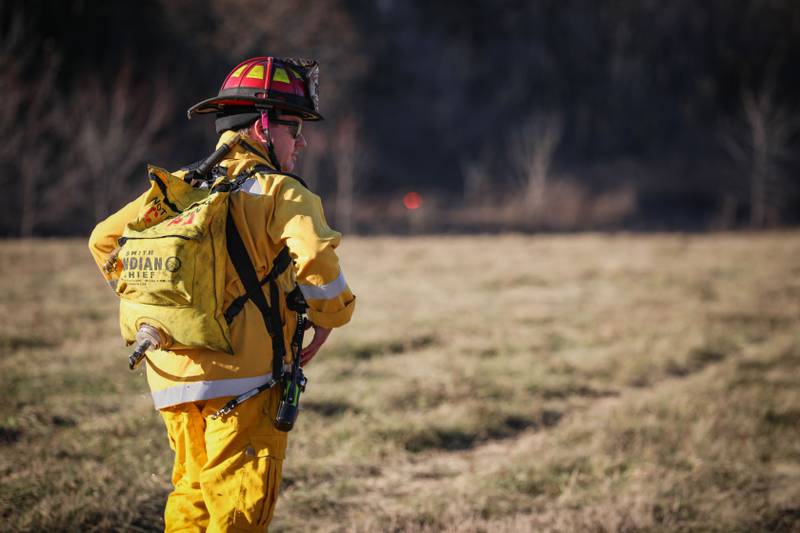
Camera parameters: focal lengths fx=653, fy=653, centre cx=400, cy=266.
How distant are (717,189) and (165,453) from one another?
44547mm

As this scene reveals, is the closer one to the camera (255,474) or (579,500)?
(255,474)

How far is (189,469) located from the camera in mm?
2498

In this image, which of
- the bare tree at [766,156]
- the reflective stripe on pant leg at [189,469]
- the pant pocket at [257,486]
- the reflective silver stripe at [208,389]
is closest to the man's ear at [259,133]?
the reflective silver stripe at [208,389]

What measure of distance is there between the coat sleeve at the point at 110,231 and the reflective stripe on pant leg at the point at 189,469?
0.68 meters

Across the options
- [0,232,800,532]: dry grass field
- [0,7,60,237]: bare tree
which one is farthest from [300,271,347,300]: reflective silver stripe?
[0,7,60,237]: bare tree

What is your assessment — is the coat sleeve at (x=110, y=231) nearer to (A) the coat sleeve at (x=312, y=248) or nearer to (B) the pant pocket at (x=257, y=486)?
(A) the coat sleeve at (x=312, y=248)

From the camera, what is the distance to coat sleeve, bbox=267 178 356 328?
2.30 m

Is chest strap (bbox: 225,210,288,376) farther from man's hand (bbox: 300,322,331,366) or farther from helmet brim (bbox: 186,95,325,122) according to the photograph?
helmet brim (bbox: 186,95,325,122)

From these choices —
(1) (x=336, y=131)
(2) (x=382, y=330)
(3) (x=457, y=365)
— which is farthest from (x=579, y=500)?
(1) (x=336, y=131)

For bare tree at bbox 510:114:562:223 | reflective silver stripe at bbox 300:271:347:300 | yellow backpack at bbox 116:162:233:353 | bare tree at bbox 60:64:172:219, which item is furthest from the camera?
bare tree at bbox 510:114:562:223

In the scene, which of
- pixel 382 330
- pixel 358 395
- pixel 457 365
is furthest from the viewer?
pixel 382 330

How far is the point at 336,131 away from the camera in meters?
33.6

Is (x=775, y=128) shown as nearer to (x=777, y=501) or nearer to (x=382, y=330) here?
(x=382, y=330)

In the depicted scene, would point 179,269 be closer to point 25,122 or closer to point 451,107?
point 25,122
